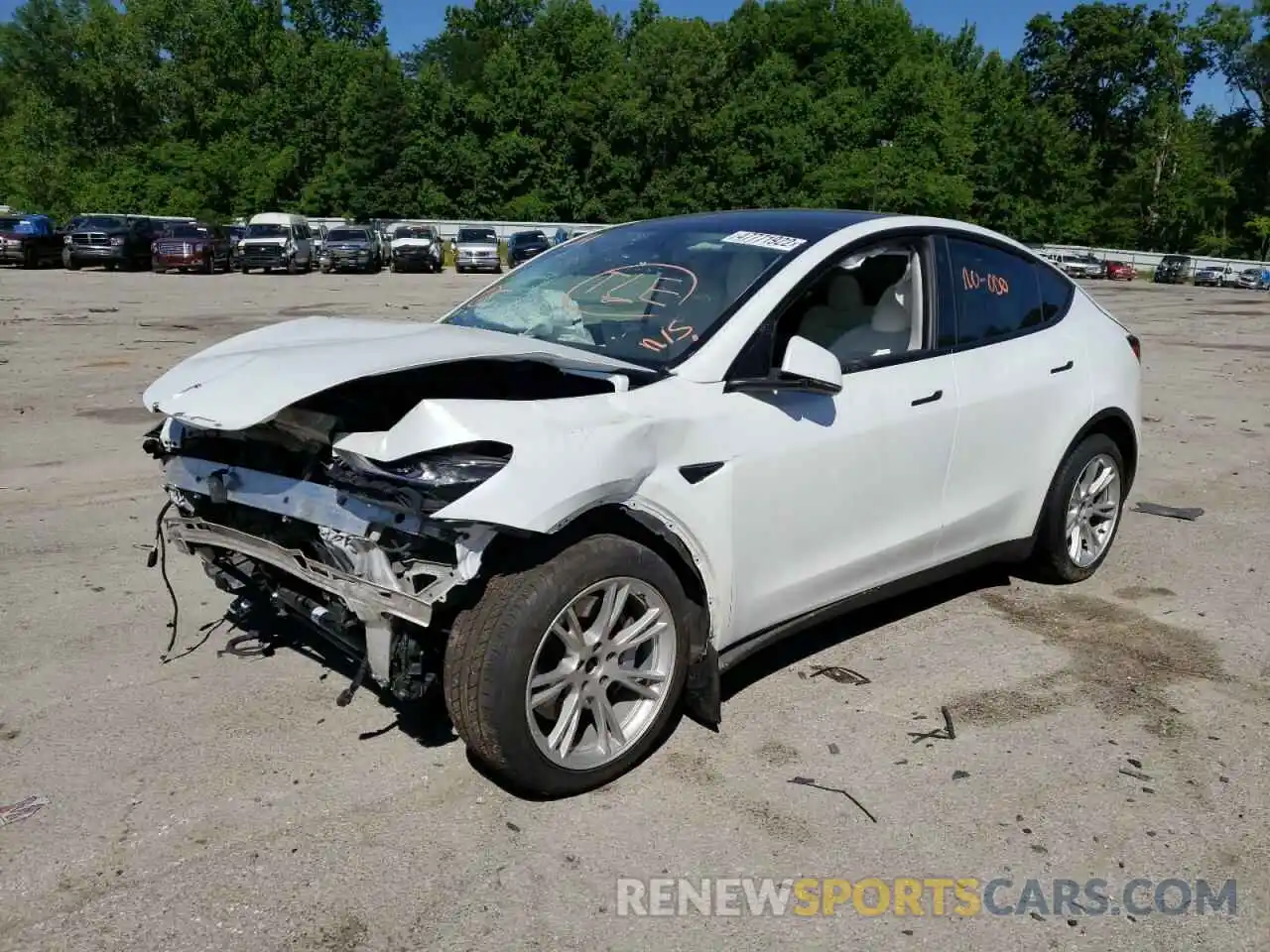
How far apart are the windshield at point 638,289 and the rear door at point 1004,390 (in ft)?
3.05

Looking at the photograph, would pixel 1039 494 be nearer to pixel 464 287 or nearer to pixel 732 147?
pixel 464 287

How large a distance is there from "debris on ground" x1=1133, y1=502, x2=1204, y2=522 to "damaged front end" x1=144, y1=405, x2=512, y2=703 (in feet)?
17.2

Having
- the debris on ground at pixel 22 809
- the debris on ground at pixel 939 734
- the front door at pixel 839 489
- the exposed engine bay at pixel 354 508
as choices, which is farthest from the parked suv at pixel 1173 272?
the debris on ground at pixel 22 809

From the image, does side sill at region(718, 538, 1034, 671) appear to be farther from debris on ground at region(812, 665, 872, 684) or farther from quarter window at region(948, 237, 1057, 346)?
quarter window at region(948, 237, 1057, 346)

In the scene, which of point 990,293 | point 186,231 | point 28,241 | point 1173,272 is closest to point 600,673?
point 990,293

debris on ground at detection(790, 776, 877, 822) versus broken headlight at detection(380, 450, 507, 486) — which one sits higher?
broken headlight at detection(380, 450, 507, 486)

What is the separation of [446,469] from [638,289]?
147cm

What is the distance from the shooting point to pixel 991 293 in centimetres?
471

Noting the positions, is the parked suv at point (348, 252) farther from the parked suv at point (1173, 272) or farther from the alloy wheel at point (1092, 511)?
the parked suv at point (1173, 272)

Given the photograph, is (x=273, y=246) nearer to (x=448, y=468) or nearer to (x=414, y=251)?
(x=414, y=251)

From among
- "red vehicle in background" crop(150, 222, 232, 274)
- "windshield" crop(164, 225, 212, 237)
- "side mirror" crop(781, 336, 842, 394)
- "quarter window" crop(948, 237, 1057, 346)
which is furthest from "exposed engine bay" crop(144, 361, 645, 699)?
"windshield" crop(164, 225, 212, 237)

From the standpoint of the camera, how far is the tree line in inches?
2488

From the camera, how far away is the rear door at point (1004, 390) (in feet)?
14.4

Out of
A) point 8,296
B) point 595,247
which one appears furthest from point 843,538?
point 8,296
